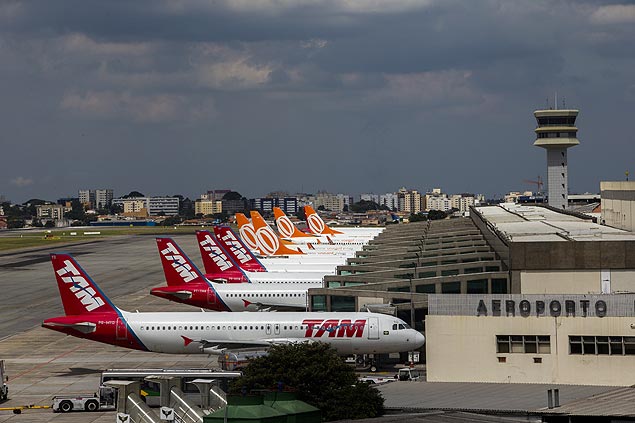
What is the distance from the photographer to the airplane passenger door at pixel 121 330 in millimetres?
69312

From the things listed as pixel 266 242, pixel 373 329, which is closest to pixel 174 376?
pixel 373 329

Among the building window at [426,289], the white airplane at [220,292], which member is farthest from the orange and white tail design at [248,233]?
the building window at [426,289]

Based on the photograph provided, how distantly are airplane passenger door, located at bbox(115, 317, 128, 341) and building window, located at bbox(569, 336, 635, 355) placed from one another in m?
27.7

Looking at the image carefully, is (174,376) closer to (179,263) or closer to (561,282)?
(561,282)

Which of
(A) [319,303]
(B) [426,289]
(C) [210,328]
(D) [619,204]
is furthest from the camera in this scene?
(D) [619,204]

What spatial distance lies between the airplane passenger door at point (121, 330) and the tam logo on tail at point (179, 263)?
20329mm

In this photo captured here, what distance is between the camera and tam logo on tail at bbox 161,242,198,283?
89812mm

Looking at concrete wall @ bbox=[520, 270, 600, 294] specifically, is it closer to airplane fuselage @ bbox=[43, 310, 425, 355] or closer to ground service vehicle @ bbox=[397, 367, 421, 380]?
airplane fuselage @ bbox=[43, 310, 425, 355]

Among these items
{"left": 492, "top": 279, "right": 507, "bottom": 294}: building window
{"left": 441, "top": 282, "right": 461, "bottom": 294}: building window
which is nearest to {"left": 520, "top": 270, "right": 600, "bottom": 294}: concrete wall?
{"left": 492, "top": 279, "right": 507, "bottom": 294}: building window

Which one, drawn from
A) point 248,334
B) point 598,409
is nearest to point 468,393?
point 598,409

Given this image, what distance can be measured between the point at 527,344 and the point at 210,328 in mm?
21650

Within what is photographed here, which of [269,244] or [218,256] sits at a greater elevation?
[269,244]

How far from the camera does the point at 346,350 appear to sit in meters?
69.7

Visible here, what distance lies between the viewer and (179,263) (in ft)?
296
